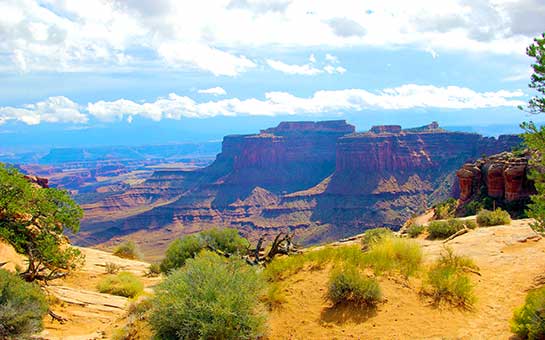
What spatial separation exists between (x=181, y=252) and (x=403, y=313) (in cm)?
1569

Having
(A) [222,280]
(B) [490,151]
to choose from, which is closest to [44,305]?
(A) [222,280]

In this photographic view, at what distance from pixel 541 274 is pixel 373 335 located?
22.1ft

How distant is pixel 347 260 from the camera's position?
13.0m

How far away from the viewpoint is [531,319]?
29.9 ft

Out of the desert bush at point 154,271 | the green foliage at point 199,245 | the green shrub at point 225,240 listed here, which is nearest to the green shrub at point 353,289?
the green foliage at point 199,245

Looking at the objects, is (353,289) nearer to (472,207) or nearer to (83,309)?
(83,309)

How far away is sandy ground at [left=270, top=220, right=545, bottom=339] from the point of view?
1020cm

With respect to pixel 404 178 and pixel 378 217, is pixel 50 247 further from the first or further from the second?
pixel 404 178

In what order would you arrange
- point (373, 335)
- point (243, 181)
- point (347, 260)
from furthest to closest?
point (243, 181), point (347, 260), point (373, 335)

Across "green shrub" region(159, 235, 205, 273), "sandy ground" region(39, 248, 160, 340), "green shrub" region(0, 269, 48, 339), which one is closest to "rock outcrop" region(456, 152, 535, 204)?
"green shrub" region(159, 235, 205, 273)

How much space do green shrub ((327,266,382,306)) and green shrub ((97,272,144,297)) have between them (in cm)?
1227

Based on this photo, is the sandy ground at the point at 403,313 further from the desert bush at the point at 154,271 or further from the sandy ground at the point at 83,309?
the desert bush at the point at 154,271

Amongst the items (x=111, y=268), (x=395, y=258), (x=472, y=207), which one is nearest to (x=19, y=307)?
(x=395, y=258)

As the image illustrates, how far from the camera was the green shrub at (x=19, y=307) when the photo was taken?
11.4 meters
